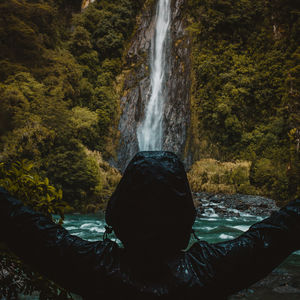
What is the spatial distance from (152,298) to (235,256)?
261mm

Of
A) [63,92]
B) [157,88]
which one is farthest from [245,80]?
[63,92]

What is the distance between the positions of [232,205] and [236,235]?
16.8 ft

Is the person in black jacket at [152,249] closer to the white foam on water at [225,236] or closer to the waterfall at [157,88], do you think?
the white foam on water at [225,236]

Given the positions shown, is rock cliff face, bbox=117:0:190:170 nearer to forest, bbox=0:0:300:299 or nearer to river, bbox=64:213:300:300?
forest, bbox=0:0:300:299

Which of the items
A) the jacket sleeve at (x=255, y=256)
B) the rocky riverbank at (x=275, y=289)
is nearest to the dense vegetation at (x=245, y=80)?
the rocky riverbank at (x=275, y=289)

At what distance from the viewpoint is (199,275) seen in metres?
0.74

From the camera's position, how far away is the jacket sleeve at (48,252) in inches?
29.7

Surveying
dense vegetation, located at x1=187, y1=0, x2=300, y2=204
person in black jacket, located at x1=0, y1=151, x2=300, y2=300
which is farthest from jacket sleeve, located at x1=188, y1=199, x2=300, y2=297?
dense vegetation, located at x1=187, y1=0, x2=300, y2=204

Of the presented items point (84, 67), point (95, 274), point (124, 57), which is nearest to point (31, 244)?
point (95, 274)

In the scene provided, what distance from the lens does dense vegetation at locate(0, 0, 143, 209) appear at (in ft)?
37.4

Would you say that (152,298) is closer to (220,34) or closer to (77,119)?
(77,119)

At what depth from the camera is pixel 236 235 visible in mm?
7465

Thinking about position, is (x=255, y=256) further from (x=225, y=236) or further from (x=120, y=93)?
(x=120, y=93)

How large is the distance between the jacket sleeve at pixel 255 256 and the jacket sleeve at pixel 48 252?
0.32m
